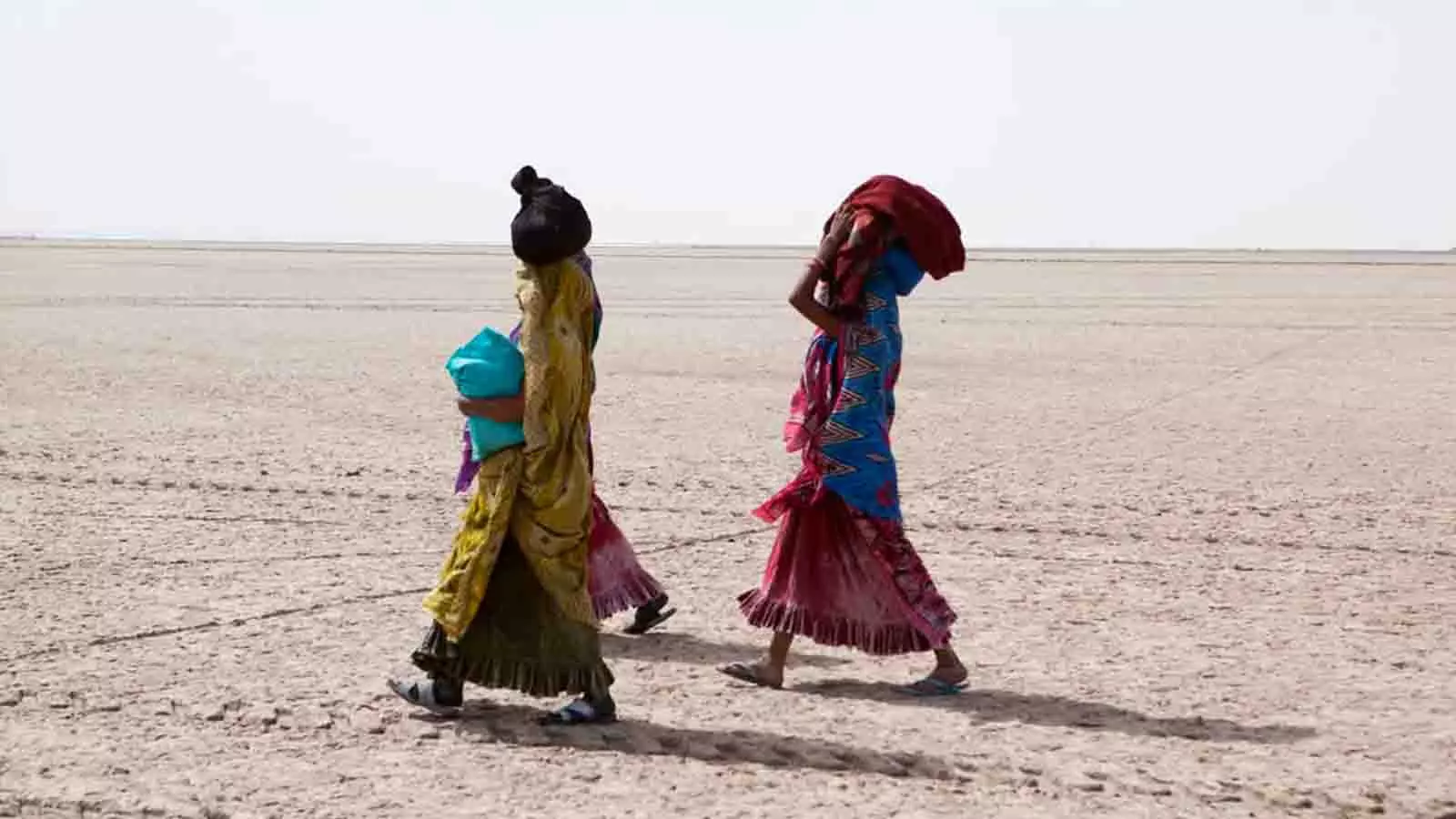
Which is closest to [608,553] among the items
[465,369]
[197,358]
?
[465,369]

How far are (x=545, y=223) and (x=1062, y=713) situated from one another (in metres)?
2.23

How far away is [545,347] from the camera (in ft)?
20.7

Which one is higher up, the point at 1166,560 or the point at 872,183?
the point at 872,183

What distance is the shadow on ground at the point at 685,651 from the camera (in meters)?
7.71

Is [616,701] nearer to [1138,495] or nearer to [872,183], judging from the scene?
[872,183]

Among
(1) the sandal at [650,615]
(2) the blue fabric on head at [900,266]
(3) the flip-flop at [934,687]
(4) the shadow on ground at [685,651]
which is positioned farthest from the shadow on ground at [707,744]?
(2) the blue fabric on head at [900,266]

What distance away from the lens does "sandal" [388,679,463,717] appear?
6613 mm

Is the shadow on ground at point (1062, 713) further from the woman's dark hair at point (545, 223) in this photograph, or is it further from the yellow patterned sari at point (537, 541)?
the woman's dark hair at point (545, 223)

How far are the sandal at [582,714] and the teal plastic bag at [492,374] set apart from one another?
0.80m

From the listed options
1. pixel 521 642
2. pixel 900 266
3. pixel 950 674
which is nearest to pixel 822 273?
pixel 900 266

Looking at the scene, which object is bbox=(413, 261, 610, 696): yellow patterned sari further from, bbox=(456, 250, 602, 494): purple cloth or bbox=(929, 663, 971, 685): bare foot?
bbox=(929, 663, 971, 685): bare foot

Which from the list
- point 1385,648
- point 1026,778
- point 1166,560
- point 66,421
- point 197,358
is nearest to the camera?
point 1026,778

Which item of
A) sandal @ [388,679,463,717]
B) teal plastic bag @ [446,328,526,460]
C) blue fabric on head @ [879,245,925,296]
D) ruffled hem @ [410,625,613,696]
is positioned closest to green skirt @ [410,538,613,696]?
ruffled hem @ [410,625,613,696]

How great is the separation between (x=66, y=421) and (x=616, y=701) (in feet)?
30.1
